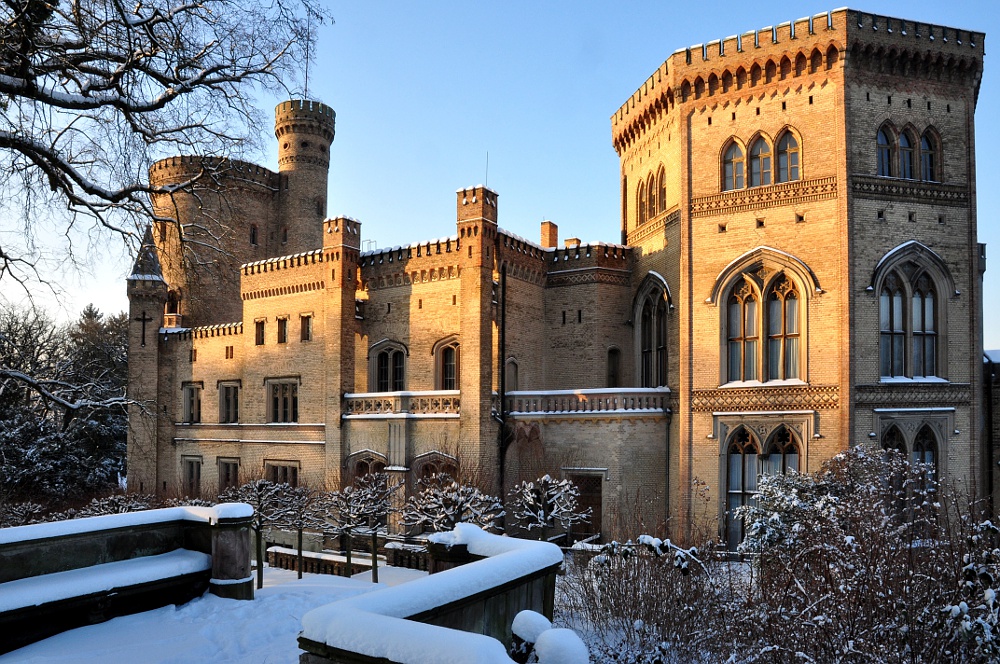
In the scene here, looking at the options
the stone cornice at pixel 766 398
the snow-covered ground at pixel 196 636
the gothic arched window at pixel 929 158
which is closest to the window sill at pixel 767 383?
the stone cornice at pixel 766 398

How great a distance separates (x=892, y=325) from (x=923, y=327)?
100 cm

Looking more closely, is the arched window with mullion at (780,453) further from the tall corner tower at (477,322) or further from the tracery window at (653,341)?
the tall corner tower at (477,322)

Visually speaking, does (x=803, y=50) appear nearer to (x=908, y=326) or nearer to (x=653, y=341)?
(x=908, y=326)

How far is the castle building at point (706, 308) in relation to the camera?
1958 centimetres

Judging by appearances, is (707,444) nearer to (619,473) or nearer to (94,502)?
(619,473)

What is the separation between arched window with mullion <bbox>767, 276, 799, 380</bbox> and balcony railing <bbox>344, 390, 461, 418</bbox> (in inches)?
371

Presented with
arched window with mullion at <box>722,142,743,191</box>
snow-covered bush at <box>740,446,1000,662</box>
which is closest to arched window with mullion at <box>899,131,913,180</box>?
arched window with mullion at <box>722,142,743,191</box>

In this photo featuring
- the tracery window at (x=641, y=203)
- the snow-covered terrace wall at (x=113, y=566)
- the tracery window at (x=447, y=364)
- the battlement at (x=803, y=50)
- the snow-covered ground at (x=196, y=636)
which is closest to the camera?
the snow-covered ground at (x=196, y=636)

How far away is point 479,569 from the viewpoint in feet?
20.6

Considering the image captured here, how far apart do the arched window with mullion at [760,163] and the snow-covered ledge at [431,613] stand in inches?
636

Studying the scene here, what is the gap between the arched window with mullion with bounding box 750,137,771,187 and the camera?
67.6 feet

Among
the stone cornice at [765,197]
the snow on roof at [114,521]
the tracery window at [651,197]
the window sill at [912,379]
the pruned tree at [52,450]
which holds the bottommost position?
the pruned tree at [52,450]

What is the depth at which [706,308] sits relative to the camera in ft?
68.9

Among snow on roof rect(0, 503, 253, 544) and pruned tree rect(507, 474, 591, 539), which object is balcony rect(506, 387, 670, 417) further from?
snow on roof rect(0, 503, 253, 544)
